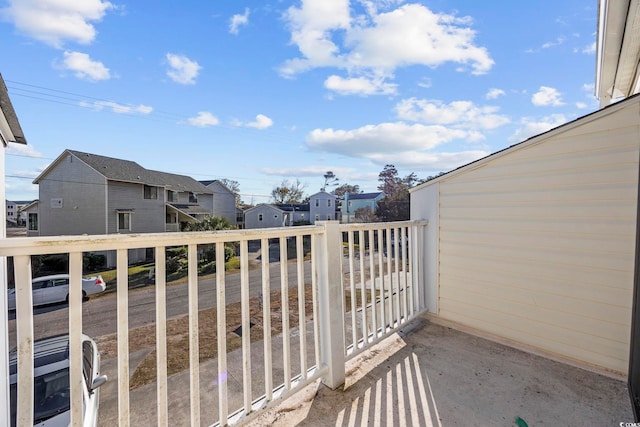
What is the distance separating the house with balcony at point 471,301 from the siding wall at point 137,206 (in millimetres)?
13563

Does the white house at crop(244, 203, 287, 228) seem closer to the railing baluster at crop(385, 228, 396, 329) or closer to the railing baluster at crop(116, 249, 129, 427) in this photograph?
the railing baluster at crop(385, 228, 396, 329)

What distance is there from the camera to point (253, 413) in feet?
4.62

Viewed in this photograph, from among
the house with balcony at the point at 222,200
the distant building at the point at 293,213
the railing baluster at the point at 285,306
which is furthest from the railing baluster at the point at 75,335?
the distant building at the point at 293,213

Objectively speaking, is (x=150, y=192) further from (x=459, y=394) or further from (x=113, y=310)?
(x=459, y=394)

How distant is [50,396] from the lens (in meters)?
1.80

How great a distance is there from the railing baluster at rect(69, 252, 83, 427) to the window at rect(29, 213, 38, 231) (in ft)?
60.4

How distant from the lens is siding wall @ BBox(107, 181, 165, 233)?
1309 centimetres

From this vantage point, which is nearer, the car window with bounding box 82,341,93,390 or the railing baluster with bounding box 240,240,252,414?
the railing baluster with bounding box 240,240,252,414

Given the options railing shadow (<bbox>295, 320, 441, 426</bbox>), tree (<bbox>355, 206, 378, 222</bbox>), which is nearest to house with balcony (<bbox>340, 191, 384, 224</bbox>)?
tree (<bbox>355, 206, 378, 222</bbox>)

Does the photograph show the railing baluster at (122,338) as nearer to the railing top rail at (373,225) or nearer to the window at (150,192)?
the railing top rail at (373,225)

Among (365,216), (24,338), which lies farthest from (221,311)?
(365,216)

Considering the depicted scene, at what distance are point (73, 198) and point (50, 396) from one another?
15.1 metres

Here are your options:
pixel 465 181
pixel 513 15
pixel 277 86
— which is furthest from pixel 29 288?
pixel 277 86

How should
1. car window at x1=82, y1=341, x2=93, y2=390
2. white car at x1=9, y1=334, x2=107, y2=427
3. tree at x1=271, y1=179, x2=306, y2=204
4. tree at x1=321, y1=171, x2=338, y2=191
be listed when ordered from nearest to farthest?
white car at x1=9, y1=334, x2=107, y2=427 → car window at x1=82, y1=341, x2=93, y2=390 → tree at x1=271, y1=179, x2=306, y2=204 → tree at x1=321, y1=171, x2=338, y2=191
